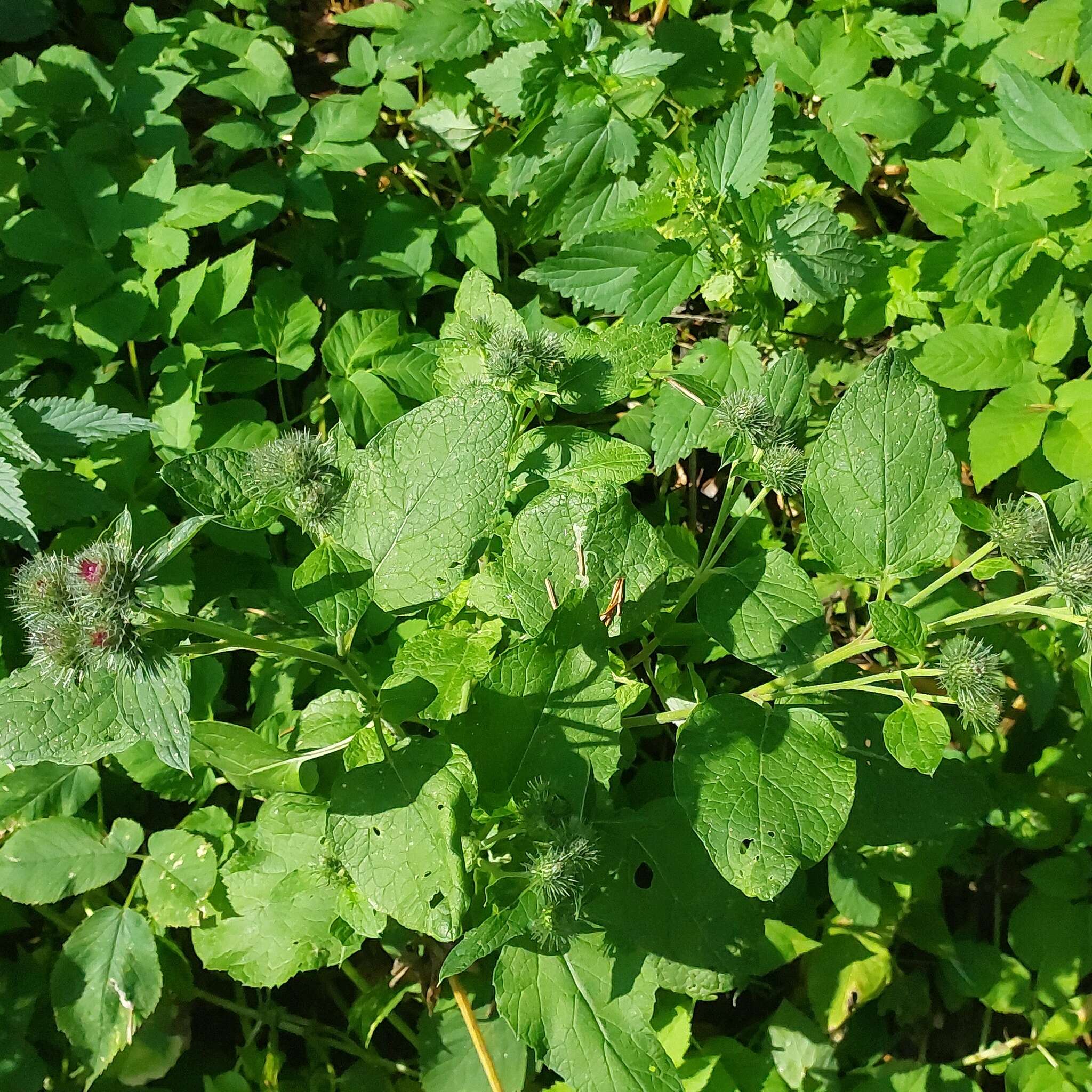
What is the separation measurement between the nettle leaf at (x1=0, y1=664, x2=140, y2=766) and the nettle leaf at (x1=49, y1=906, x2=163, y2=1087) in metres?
1.03

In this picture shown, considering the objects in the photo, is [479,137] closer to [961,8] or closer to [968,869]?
[961,8]

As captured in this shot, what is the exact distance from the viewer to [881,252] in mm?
2740

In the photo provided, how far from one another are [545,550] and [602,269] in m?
1.08

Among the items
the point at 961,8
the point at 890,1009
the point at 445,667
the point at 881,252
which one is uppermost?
the point at 961,8

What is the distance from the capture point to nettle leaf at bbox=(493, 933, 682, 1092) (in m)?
1.66

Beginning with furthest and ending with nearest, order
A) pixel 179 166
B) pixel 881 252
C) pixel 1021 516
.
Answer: pixel 179 166 < pixel 881 252 < pixel 1021 516

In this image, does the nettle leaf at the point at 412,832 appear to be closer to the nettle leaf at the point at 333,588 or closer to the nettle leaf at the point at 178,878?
the nettle leaf at the point at 333,588

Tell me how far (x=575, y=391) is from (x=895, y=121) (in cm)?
153

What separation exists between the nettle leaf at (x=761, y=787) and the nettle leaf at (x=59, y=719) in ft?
2.95

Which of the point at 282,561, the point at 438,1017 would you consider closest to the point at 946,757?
the point at 438,1017

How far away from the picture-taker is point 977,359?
7.80ft

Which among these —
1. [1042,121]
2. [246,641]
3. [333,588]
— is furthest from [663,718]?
[1042,121]

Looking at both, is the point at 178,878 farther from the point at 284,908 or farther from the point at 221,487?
the point at 221,487

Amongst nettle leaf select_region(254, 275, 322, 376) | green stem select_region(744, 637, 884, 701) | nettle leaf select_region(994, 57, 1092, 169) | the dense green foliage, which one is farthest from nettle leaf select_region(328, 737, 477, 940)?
nettle leaf select_region(994, 57, 1092, 169)
